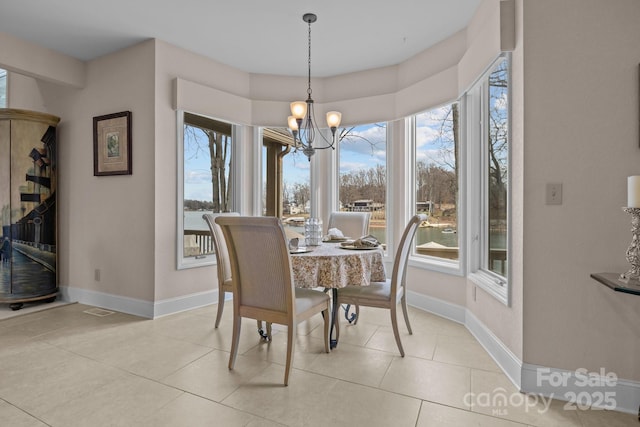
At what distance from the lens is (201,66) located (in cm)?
387

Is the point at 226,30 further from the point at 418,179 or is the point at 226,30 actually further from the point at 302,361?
the point at 302,361

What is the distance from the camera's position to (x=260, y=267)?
2180mm

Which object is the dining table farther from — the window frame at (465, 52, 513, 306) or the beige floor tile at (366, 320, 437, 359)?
the window frame at (465, 52, 513, 306)

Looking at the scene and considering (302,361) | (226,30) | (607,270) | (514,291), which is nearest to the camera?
(607,270)

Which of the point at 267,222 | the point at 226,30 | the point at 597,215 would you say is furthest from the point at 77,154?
the point at 597,215

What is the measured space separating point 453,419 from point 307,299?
1076 mm

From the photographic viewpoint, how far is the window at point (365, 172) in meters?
4.24

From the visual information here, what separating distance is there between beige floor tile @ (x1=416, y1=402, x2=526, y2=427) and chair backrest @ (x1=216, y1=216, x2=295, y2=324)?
2.94 ft

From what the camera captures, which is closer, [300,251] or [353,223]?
A: [300,251]

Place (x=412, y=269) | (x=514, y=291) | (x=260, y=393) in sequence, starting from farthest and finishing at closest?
(x=412, y=269)
(x=514, y=291)
(x=260, y=393)

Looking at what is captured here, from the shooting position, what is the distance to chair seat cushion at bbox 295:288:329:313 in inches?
88.8

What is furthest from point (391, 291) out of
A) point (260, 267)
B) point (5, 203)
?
point (5, 203)

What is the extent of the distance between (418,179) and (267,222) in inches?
96.8

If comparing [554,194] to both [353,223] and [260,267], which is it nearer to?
[260,267]
